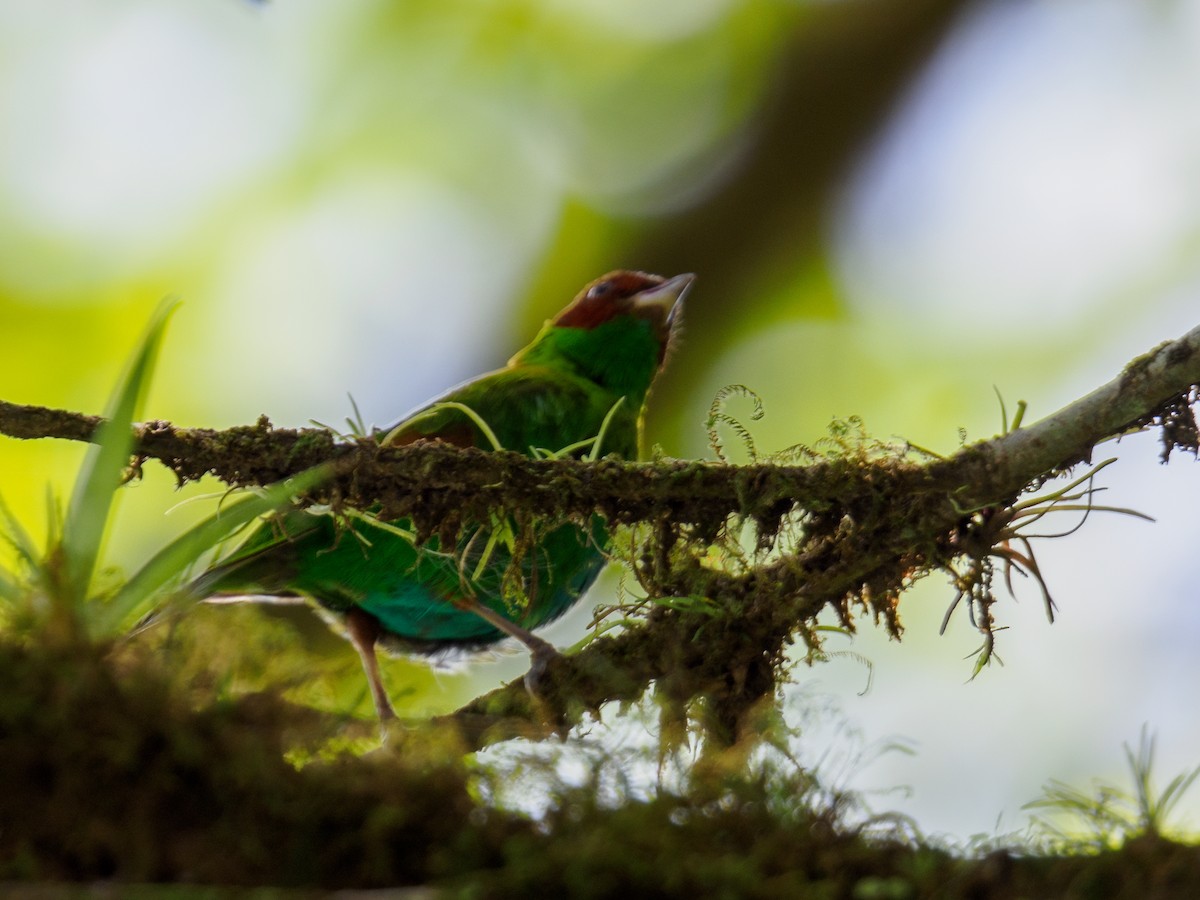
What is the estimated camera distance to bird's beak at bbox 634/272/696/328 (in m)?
4.74

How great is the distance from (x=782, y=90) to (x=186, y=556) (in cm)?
452

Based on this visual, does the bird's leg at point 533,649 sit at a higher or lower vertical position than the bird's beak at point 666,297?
lower

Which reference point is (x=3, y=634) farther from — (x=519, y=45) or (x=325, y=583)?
(x=519, y=45)

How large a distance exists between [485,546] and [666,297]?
6.44 ft

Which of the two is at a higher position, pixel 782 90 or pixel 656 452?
pixel 782 90

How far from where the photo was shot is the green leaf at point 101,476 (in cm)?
169

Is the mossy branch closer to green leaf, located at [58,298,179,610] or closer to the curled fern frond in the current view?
the curled fern frond

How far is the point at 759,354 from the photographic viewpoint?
6402 mm

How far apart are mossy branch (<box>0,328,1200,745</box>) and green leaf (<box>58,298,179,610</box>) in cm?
25

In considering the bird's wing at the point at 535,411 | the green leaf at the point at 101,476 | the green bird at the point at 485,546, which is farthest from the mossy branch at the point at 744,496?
the bird's wing at the point at 535,411

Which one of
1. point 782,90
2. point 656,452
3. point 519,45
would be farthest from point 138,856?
point 519,45

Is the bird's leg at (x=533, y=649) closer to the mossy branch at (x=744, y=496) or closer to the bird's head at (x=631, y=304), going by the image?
the mossy branch at (x=744, y=496)

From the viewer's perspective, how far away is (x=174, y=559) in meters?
1.95

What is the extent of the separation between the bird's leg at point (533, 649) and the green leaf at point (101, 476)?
1299 mm
